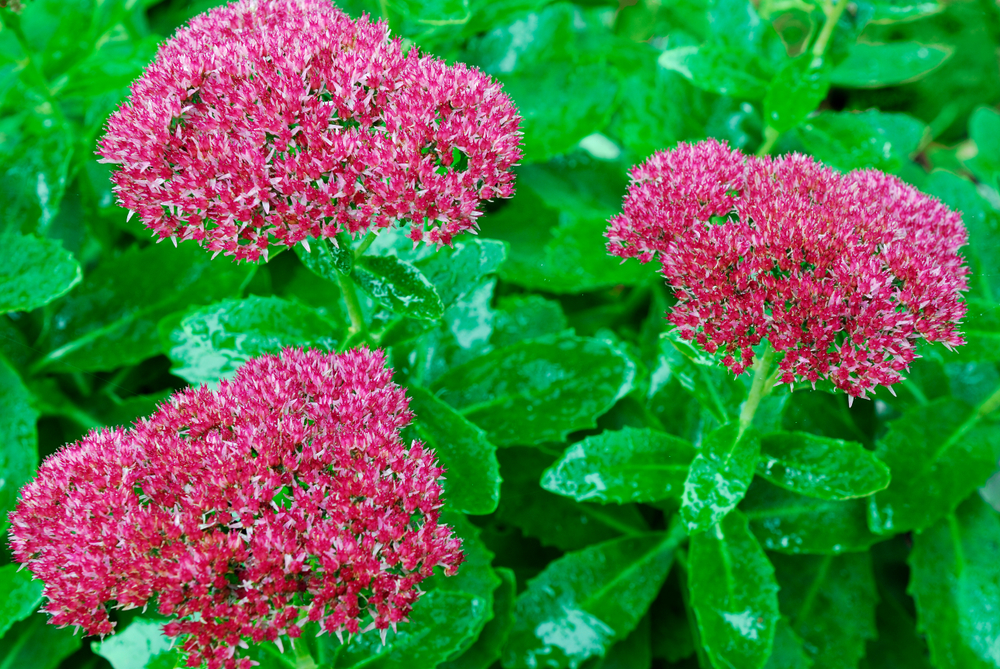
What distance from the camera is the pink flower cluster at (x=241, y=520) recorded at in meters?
0.88

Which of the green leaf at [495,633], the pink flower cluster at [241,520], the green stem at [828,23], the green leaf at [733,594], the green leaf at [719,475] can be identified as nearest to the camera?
the pink flower cluster at [241,520]

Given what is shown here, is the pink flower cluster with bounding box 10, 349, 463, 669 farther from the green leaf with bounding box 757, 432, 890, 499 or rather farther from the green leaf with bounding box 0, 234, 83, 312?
the green leaf with bounding box 757, 432, 890, 499

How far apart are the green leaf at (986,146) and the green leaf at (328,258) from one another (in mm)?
1761

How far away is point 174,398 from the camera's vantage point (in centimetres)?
104

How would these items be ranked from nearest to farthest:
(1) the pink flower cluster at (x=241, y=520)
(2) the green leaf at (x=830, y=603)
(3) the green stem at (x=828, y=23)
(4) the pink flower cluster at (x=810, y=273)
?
(1) the pink flower cluster at (x=241, y=520) → (4) the pink flower cluster at (x=810, y=273) → (2) the green leaf at (x=830, y=603) → (3) the green stem at (x=828, y=23)

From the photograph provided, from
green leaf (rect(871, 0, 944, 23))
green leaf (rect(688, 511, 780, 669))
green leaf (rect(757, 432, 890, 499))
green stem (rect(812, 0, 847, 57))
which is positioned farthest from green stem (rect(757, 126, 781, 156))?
green leaf (rect(688, 511, 780, 669))

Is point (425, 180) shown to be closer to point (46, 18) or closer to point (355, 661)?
point (355, 661)

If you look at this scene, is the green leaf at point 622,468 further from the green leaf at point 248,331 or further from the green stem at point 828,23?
the green stem at point 828,23

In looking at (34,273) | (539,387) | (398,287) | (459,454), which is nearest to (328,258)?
(398,287)

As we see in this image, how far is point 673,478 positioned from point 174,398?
81cm

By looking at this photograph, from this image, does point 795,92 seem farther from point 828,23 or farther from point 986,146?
point 986,146

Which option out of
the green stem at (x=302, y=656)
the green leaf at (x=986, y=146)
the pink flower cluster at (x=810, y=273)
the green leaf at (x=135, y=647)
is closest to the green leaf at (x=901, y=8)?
the green leaf at (x=986, y=146)

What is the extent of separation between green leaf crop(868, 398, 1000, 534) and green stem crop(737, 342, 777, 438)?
36 cm

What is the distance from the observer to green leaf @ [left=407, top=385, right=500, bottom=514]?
3.88 ft
